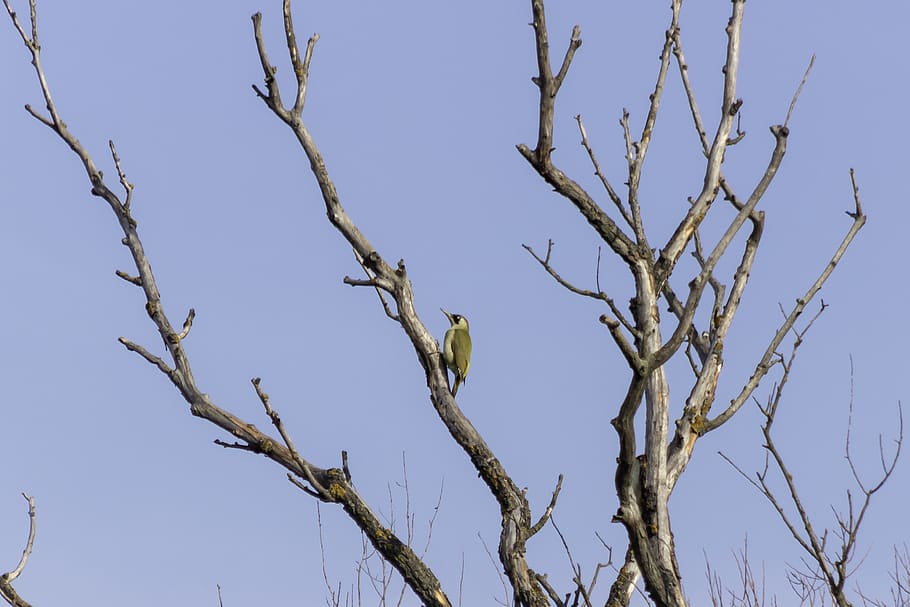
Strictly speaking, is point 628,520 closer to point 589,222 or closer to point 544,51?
point 589,222

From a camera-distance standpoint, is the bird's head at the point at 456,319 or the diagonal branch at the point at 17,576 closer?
the diagonal branch at the point at 17,576

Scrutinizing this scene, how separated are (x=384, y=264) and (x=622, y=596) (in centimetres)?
195

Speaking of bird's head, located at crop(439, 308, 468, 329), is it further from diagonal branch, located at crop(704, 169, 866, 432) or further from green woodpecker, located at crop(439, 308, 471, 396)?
diagonal branch, located at crop(704, 169, 866, 432)

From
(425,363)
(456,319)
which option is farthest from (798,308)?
(456,319)

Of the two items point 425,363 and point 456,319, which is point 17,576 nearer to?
point 425,363

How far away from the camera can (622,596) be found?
5527 millimetres

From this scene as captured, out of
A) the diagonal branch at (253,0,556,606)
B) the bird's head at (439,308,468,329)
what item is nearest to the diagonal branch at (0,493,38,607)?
the diagonal branch at (253,0,556,606)

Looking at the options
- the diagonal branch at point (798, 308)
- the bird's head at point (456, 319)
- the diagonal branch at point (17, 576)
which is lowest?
the diagonal branch at point (17, 576)

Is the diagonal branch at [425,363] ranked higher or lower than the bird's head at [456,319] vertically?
lower

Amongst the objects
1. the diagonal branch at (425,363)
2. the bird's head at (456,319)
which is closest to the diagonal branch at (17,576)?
the diagonal branch at (425,363)

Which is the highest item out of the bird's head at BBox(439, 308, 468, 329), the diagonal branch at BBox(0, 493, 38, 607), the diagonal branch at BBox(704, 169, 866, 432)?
the bird's head at BBox(439, 308, 468, 329)

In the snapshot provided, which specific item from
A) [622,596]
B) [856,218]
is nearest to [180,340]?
[622,596]

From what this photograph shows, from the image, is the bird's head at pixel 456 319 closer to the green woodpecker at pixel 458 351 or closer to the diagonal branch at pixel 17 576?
the green woodpecker at pixel 458 351

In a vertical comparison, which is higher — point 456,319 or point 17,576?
point 456,319
